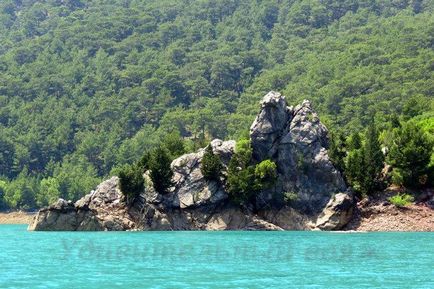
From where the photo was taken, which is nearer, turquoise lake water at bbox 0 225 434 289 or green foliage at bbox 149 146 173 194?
turquoise lake water at bbox 0 225 434 289

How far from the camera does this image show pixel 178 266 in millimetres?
48031

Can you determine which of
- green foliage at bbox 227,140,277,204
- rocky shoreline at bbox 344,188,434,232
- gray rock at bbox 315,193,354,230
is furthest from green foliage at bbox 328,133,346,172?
green foliage at bbox 227,140,277,204

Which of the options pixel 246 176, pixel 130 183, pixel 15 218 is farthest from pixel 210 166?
pixel 15 218

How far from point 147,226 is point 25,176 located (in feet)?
296

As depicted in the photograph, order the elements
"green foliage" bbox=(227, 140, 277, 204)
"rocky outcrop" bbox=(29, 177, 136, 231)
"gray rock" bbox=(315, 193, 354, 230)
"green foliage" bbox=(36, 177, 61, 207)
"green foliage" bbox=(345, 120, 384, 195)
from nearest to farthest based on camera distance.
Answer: "gray rock" bbox=(315, 193, 354, 230), "rocky outcrop" bbox=(29, 177, 136, 231), "green foliage" bbox=(345, 120, 384, 195), "green foliage" bbox=(227, 140, 277, 204), "green foliage" bbox=(36, 177, 61, 207)

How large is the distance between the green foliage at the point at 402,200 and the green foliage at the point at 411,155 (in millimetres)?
1662

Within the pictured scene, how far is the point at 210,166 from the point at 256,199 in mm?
7036

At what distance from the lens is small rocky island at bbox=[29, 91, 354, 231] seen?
91812 millimetres

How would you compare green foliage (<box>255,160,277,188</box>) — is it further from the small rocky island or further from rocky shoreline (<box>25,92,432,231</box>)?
rocky shoreline (<box>25,92,432,231</box>)

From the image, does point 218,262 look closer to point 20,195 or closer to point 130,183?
point 130,183

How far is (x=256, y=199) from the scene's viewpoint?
3743 inches

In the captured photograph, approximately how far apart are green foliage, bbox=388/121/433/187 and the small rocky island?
6687mm

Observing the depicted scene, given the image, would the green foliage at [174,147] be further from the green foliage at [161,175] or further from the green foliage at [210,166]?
the green foliage at [210,166]

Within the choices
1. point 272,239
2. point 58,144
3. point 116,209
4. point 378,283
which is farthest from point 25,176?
point 378,283
